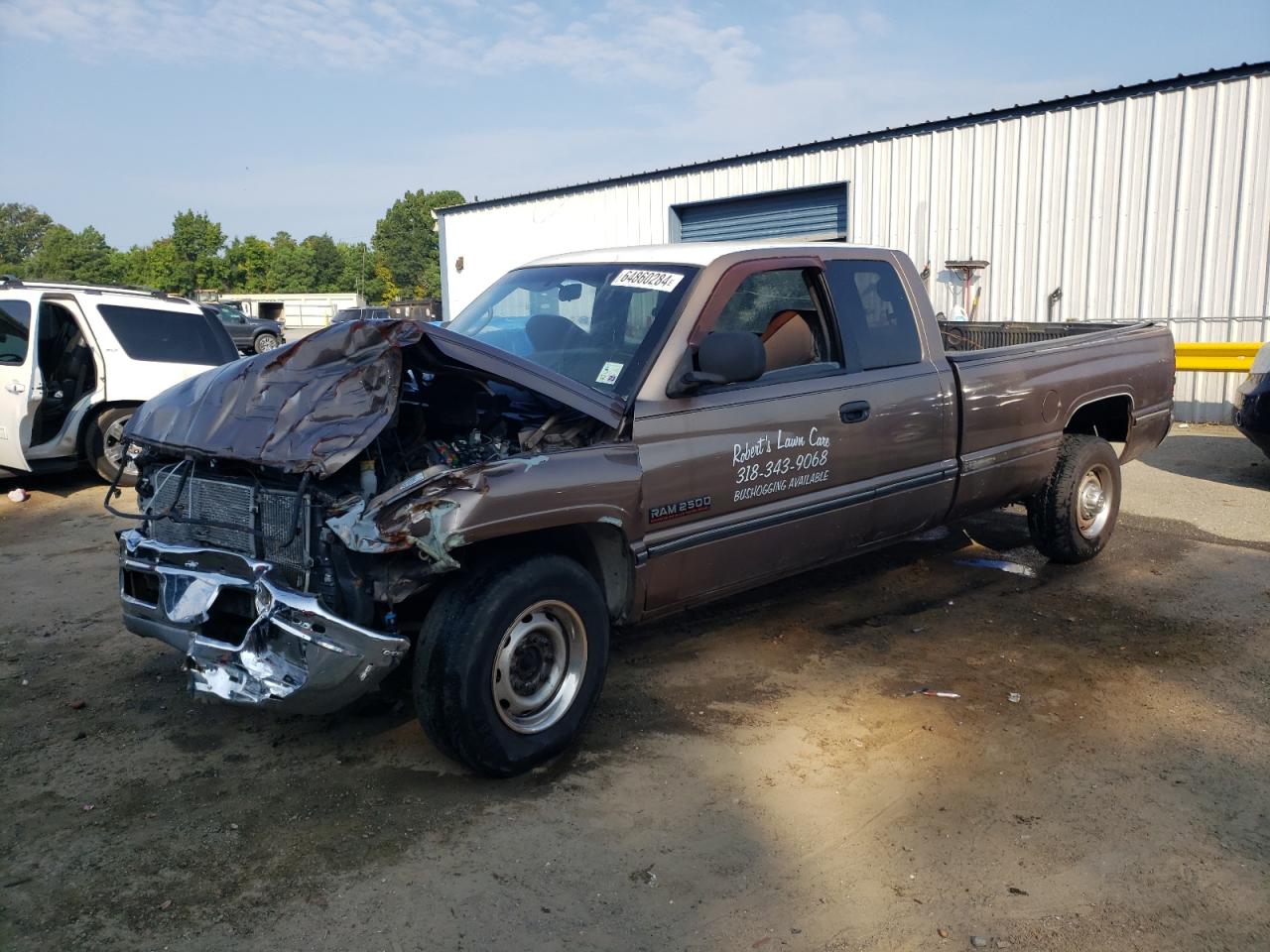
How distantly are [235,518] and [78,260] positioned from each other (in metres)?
90.2

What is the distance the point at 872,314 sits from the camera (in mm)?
5062

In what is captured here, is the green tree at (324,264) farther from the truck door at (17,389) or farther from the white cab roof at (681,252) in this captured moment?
the white cab roof at (681,252)

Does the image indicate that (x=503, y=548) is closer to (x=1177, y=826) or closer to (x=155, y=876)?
(x=155, y=876)

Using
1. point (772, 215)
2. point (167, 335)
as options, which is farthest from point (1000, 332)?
point (772, 215)

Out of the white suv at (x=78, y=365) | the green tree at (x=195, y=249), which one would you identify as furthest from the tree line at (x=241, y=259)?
the white suv at (x=78, y=365)

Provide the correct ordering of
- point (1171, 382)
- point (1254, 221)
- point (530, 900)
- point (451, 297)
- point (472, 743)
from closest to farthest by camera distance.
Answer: point (530, 900), point (472, 743), point (1171, 382), point (1254, 221), point (451, 297)

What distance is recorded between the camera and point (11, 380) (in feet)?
27.7

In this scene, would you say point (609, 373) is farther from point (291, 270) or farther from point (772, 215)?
point (291, 270)

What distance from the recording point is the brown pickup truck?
3354 millimetres

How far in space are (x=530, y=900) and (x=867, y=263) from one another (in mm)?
3569

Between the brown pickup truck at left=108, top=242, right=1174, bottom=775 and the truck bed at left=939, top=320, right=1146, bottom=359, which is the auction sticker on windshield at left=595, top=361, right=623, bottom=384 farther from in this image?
the truck bed at left=939, top=320, right=1146, bottom=359

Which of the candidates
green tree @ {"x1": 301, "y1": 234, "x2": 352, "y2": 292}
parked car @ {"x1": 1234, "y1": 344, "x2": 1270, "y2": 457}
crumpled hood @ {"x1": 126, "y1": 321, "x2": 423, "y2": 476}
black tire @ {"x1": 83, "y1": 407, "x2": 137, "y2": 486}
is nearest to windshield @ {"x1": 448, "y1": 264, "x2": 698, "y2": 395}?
crumpled hood @ {"x1": 126, "y1": 321, "x2": 423, "y2": 476}

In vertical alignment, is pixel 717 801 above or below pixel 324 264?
below

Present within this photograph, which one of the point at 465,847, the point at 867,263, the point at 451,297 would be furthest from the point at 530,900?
the point at 451,297
